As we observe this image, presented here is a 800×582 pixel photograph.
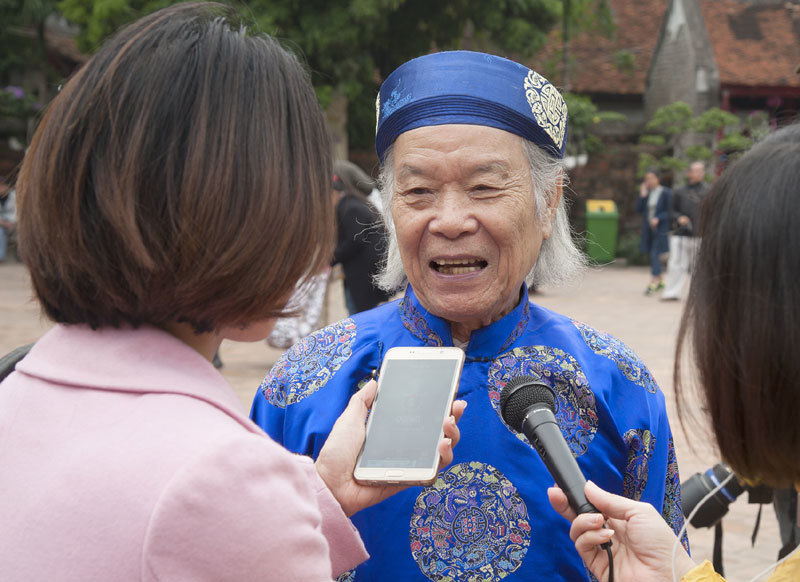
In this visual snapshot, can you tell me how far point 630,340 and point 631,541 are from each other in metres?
8.94

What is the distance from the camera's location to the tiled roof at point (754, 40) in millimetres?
25094

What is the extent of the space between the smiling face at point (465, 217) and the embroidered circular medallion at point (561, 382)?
14 cm

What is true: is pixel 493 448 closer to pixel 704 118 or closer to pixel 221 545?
pixel 221 545

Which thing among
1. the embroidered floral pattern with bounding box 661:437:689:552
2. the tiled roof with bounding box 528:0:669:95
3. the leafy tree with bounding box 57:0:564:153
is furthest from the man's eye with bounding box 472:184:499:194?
the tiled roof with bounding box 528:0:669:95

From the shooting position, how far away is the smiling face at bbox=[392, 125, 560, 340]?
2250 mm

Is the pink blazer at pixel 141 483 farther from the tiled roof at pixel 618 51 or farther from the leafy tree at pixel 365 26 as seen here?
the tiled roof at pixel 618 51

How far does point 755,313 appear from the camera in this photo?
1377mm

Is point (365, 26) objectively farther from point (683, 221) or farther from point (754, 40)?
point (754, 40)

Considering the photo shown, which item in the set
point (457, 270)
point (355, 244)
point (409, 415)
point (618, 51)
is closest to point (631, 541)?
point (409, 415)

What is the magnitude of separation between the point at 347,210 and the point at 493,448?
5.56 meters

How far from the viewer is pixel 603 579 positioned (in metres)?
1.73

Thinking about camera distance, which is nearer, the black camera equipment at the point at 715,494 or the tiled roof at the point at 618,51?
the black camera equipment at the point at 715,494

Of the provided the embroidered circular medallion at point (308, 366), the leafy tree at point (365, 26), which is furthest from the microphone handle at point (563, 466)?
the leafy tree at point (365, 26)

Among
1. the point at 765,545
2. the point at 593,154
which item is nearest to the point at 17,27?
the point at 593,154
